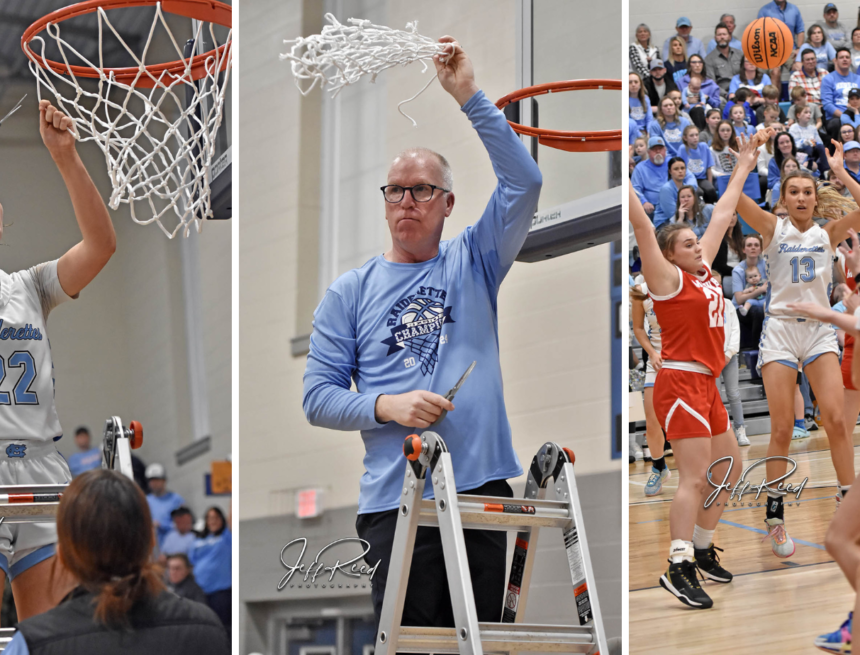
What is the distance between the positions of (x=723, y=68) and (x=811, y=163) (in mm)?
641

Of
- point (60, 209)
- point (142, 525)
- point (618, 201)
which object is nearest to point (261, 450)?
point (60, 209)

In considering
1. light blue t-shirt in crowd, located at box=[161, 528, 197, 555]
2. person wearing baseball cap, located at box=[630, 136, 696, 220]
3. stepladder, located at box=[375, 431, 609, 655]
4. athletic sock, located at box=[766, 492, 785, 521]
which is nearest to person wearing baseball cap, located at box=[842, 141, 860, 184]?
person wearing baseball cap, located at box=[630, 136, 696, 220]

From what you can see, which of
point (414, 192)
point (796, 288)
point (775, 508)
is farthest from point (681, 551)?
point (414, 192)

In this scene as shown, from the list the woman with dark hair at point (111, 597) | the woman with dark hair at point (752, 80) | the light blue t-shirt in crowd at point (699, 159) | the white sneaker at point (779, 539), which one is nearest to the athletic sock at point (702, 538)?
the white sneaker at point (779, 539)

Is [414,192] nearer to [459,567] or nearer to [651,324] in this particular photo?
[459,567]

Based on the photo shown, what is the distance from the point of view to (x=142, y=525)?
2.06 metres

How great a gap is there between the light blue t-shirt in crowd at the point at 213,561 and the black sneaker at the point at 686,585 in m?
2.09

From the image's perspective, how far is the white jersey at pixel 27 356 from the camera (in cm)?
296

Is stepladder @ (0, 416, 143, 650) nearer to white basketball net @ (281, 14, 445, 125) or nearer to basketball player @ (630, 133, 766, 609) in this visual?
white basketball net @ (281, 14, 445, 125)

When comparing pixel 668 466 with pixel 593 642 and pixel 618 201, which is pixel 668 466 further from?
pixel 593 642

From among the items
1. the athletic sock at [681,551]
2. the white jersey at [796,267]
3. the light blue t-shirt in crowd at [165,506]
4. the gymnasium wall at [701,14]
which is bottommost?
the light blue t-shirt in crowd at [165,506]

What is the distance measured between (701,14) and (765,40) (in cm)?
30

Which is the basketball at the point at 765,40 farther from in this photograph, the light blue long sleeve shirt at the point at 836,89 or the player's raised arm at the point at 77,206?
the player's raised arm at the point at 77,206

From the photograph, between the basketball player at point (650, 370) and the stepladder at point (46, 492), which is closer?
the stepladder at point (46, 492)
